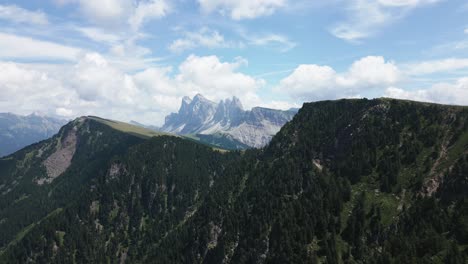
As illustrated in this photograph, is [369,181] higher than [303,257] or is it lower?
higher

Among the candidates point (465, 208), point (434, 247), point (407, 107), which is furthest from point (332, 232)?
point (407, 107)

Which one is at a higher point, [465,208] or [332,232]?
[465,208]

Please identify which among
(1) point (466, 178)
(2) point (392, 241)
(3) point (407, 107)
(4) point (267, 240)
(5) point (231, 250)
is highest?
(3) point (407, 107)

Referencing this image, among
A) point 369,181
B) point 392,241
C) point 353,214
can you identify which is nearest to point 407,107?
point 369,181

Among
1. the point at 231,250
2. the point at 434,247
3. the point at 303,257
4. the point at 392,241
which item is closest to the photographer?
the point at 434,247

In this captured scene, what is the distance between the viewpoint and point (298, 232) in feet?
504

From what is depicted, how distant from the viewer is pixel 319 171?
190 meters

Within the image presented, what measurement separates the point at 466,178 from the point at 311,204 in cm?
6187

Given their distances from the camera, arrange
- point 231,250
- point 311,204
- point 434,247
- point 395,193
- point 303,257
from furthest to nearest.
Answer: point 231,250
point 311,204
point 395,193
point 303,257
point 434,247

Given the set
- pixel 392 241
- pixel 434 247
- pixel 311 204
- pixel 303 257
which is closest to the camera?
pixel 434 247

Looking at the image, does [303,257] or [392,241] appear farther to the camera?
[303,257]

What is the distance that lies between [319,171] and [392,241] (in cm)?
6378

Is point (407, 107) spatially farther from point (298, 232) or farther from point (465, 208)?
point (298, 232)

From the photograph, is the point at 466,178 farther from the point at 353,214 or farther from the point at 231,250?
the point at 231,250
